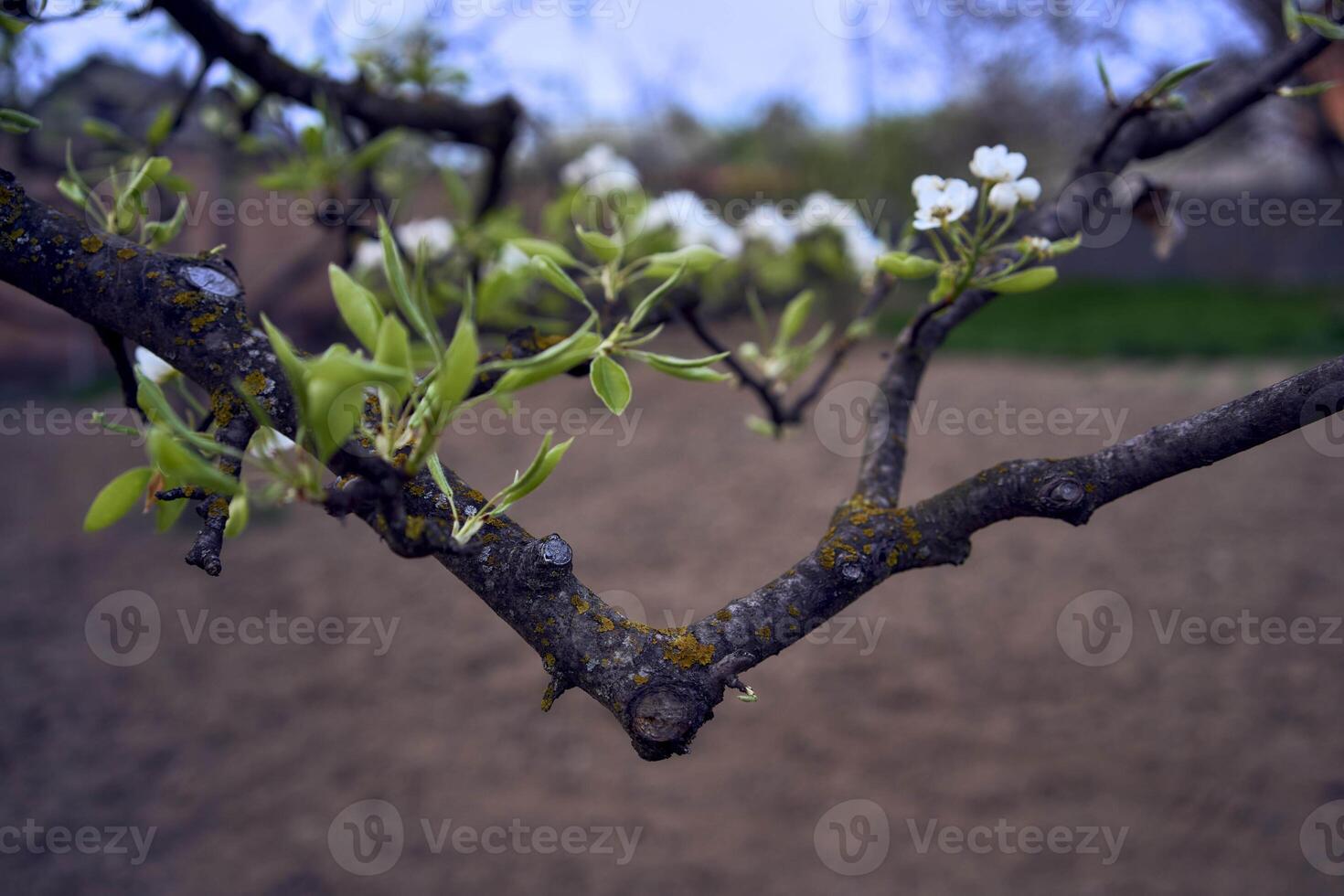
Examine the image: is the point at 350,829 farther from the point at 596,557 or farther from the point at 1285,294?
the point at 1285,294

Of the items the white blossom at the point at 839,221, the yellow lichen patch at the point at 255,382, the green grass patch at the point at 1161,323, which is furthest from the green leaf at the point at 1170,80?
the green grass patch at the point at 1161,323

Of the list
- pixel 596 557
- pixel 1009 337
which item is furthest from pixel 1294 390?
pixel 1009 337

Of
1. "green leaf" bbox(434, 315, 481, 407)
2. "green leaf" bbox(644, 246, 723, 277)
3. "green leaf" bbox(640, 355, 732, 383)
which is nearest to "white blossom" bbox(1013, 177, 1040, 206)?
"green leaf" bbox(644, 246, 723, 277)

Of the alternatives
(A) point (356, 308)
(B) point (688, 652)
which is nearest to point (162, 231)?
(A) point (356, 308)

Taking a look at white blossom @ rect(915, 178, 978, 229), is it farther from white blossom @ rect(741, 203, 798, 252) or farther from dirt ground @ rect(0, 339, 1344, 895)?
dirt ground @ rect(0, 339, 1344, 895)

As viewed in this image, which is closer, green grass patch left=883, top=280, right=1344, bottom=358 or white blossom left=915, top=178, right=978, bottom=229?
white blossom left=915, top=178, right=978, bottom=229

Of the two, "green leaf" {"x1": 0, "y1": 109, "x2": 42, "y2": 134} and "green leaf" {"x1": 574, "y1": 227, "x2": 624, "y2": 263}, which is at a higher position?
"green leaf" {"x1": 0, "y1": 109, "x2": 42, "y2": 134}

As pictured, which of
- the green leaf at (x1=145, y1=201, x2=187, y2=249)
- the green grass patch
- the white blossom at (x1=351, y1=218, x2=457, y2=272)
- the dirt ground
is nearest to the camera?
the green leaf at (x1=145, y1=201, x2=187, y2=249)
